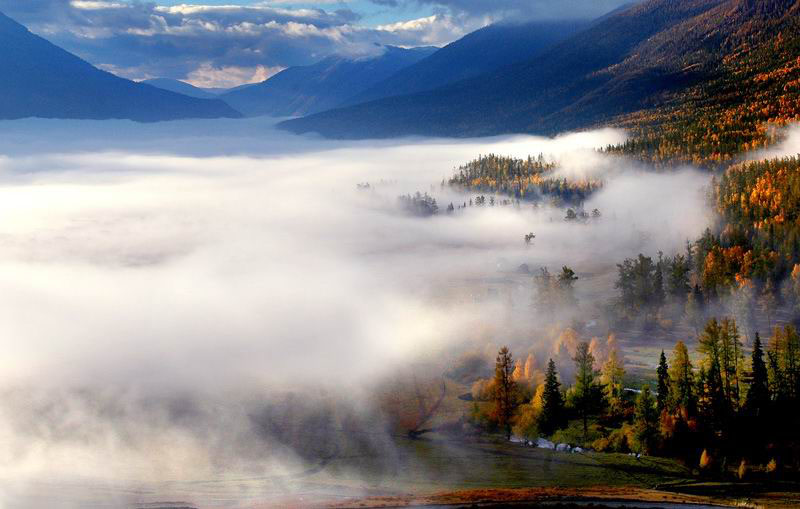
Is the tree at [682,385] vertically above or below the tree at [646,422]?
above

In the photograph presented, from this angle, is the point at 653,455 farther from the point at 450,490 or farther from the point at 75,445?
the point at 75,445

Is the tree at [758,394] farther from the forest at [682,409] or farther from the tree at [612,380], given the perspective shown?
the tree at [612,380]

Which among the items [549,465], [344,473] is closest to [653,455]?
[549,465]

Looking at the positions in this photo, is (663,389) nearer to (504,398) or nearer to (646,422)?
(646,422)

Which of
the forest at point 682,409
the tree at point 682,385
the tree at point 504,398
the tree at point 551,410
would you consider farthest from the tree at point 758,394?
the tree at point 504,398

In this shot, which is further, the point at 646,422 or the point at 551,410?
the point at 551,410

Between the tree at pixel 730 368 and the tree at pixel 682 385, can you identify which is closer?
the tree at pixel 682 385

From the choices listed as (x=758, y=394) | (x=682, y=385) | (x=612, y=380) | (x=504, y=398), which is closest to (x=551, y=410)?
(x=504, y=398)
